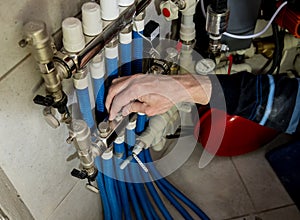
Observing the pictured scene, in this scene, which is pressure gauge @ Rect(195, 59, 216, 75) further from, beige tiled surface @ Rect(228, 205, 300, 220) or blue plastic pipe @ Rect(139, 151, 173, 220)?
beige tiled surface @ Rect(228, 205, 300, 220)

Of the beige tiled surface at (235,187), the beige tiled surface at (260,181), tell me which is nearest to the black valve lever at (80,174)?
the beige tiled surface at (235,187)

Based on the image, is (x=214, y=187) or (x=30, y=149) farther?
(x=214, y=187)

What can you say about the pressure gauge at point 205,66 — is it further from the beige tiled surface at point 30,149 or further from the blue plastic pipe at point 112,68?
the beige tiled surface at point 30,149

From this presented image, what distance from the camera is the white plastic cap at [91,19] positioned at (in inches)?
22.5

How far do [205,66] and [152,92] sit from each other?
10.5 inches

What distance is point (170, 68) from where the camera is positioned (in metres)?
0.94

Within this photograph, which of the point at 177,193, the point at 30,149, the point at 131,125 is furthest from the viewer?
the point at 177,193

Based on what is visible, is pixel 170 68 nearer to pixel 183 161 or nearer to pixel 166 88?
pixel 166 88

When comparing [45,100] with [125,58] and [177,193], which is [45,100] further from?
[177,193]

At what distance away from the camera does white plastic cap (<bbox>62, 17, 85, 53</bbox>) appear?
1.80 feet

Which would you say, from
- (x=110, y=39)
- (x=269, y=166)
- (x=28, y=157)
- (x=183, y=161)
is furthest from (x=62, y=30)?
(x=269, y=166)

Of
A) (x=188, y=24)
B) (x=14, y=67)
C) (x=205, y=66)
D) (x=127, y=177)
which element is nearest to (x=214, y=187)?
(x=127, y=177)

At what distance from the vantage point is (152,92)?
739 mm

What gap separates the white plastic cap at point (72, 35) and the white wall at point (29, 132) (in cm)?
3
